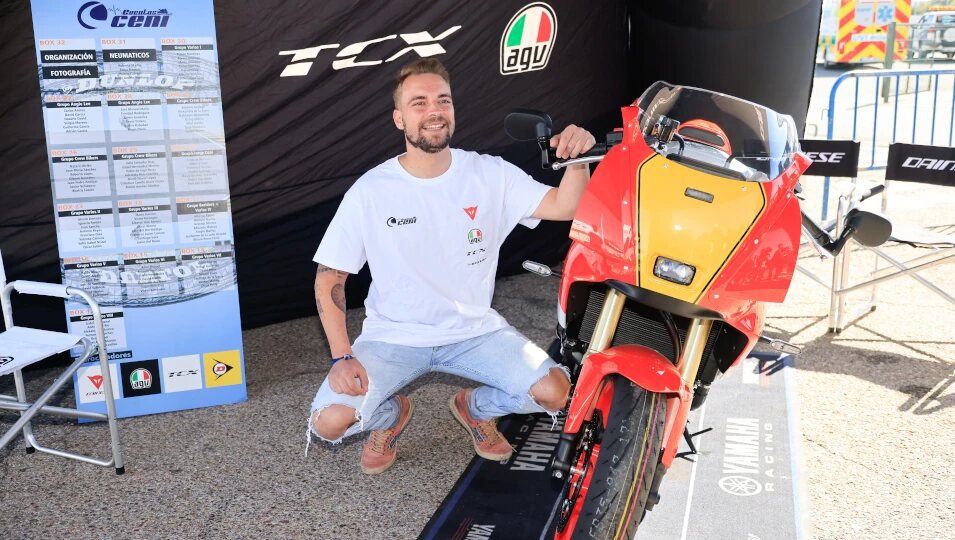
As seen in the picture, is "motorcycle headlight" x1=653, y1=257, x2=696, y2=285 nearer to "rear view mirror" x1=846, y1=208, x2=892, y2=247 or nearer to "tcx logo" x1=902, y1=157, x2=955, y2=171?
"rear view mirror" x1=846, y1=208, x2=892, y2=247

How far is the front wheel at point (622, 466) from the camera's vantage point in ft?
7.23

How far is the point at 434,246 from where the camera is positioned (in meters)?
3.26

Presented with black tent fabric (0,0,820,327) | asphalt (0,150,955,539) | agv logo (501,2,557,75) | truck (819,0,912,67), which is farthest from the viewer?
truck (819,0,912,67)

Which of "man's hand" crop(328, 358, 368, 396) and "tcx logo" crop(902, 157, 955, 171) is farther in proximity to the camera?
"tcx logo" crop(902, 157, 955, 171)

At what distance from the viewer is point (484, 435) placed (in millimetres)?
3523

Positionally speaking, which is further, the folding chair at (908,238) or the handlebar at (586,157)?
the folding chair at (908,238)

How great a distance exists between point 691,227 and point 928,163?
3.28 m

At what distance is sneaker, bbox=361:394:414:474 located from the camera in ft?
11.2

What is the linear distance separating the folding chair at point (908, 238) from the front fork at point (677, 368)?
97.0 inches

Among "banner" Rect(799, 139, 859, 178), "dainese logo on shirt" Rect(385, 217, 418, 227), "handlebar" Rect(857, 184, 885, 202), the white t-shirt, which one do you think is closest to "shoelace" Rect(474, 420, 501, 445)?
the white t-shirt

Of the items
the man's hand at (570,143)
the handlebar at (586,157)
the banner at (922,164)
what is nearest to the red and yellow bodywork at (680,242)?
the handlebar at (586,157)

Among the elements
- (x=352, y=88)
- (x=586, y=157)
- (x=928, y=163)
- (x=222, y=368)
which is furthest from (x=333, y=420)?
(x=928, y=163)

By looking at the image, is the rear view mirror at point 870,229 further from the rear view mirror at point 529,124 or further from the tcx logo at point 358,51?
the tcx logo at point 358,51

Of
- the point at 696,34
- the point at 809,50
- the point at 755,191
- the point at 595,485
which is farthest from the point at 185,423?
the point at 809,50
